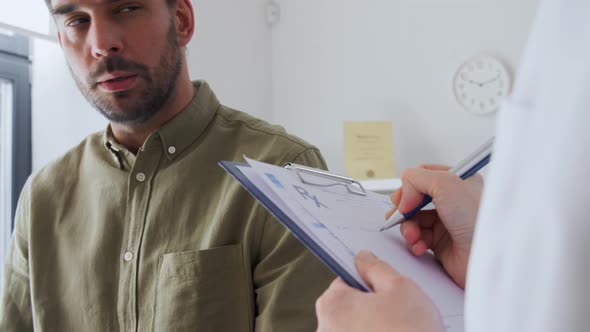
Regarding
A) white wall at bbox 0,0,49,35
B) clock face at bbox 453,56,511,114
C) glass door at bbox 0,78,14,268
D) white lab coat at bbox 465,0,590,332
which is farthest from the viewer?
clock face at bbox 453,56,511,114

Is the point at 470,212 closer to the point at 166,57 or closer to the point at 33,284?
the point at 166,57

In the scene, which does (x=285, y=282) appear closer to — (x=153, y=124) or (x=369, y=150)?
(x=153, y=124)

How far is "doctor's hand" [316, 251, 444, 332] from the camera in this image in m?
0.39

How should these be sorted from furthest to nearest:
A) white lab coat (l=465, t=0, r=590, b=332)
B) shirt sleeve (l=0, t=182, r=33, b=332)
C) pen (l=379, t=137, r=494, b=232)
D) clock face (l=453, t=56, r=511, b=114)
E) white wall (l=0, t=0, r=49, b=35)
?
clock face (l=453, t=56, r=511, b=114), white wall (l=0, t=0, r=49, b=35), shirt sleeve (l=0, t=182, r=33, b=332), pen (l=379, t=137, r=494, b=232), white lab coat (l=465, t=0, r=590, b=332)

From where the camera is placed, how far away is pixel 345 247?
477 mm

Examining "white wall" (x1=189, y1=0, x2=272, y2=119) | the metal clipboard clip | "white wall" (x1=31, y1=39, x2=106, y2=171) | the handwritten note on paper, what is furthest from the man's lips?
the handwritten note on paper

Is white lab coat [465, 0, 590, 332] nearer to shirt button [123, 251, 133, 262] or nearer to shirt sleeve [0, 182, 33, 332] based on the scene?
shirt button [123, 251, 133, 262]

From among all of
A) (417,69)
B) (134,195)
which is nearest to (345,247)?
(134,195)

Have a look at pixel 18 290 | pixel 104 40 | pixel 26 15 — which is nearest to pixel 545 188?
pixel 104 40

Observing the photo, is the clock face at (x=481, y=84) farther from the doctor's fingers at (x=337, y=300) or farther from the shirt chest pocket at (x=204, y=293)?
the doctor's fingers at (x=337, y=300)

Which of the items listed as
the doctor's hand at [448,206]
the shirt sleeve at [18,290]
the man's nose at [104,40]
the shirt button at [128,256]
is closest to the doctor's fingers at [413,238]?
the doctor's hand at [448,206]

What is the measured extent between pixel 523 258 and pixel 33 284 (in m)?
1.01

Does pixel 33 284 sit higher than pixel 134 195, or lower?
lower

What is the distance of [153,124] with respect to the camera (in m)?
1.11
